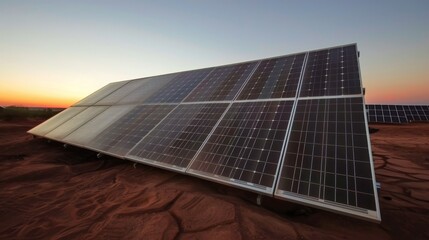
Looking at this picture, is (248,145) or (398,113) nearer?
(248,145)

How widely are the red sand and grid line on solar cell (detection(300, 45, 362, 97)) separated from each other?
3487 mm

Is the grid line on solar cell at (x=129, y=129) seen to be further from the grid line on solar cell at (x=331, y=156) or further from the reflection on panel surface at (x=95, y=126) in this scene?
the grid line on solar cell at (x=331, y=156)

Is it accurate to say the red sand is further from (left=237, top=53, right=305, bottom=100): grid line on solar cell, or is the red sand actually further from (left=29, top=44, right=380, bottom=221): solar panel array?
(left=237, top=53, right=305, bottom=100): grid line on solar cell

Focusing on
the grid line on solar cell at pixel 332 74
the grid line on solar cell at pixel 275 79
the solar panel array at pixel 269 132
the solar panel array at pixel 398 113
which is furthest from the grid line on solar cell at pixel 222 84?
the solar panel array at pixel 398 113

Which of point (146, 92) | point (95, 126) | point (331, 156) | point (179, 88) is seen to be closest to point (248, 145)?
point (331, 156)

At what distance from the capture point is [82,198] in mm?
6480

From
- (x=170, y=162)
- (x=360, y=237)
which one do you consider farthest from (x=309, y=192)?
(x=170, y=162)

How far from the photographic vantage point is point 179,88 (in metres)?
12.6

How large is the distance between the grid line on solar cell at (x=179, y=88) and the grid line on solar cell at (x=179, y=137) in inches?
87.8

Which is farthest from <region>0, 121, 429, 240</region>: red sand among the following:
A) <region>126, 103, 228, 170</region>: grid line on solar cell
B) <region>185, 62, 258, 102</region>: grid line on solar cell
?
<region>185, 62, 258, 102</region>: grid line on solar cell

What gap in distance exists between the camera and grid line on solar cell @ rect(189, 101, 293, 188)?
526 centimetres

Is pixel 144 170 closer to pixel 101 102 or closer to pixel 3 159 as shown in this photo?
pixel 3 159

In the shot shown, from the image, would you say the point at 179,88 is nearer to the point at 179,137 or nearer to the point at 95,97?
the point at 179,137

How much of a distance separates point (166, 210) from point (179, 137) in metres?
2.82
